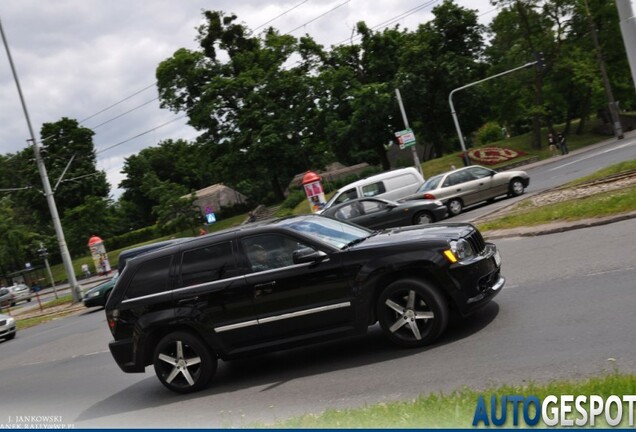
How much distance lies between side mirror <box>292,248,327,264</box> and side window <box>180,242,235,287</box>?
0.91m

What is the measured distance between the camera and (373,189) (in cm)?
2428

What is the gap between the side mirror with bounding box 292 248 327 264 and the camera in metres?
7.13

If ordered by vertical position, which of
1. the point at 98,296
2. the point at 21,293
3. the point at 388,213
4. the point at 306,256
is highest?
the point at 306,256

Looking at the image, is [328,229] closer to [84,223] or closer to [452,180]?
[452,180]

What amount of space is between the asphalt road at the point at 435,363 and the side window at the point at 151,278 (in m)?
1.39

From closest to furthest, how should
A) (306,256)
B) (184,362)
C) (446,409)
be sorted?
1. (446,409)
2. (306,256)
3. (184,362)

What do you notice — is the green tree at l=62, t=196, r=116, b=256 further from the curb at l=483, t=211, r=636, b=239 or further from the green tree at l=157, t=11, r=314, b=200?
the curb at l=483, t=211, r=636, b=239

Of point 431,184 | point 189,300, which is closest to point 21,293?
point 431,184

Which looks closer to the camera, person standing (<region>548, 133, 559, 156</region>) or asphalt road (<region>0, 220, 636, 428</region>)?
asphalt road (<region>0, 220, 636, 428</region>)

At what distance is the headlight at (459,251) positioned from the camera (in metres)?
6.96

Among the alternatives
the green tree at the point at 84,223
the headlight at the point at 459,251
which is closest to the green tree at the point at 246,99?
the green tree at the point at 84,223

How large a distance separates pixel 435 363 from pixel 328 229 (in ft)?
7.26

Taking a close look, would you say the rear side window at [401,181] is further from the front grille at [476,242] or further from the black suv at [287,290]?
the front grille at [476,242]

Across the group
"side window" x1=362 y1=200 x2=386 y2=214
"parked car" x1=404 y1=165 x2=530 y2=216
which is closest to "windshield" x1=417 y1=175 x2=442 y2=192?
"parked car" x1=404 y1=165 x2=530 y2=216
